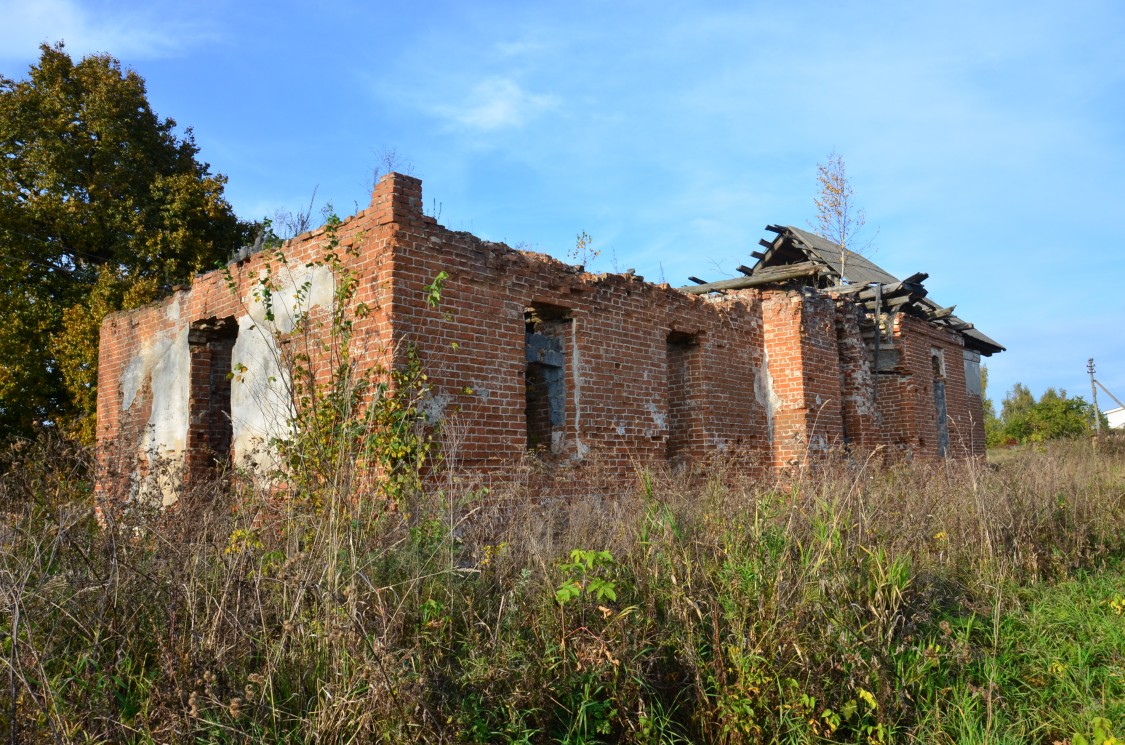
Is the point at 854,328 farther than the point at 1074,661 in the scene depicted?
Yes

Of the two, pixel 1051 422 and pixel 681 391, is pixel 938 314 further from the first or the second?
pixel 1051 422

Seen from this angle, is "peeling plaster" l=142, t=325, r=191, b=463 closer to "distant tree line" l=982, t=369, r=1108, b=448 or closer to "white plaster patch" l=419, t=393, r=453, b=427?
"white plaster patch" l=419, t=393, r=453, b=427

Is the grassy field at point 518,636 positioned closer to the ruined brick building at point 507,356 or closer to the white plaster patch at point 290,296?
the ruined brick building at point 507,356

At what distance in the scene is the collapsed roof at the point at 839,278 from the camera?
42.8 feet

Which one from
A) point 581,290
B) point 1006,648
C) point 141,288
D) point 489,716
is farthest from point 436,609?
point 141,288

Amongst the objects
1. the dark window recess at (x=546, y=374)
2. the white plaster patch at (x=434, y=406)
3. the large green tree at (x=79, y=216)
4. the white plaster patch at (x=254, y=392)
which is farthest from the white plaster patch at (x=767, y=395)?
the large green tree at (x=79, y=216)

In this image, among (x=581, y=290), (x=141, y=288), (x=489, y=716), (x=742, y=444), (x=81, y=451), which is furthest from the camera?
(x=141, y=288)

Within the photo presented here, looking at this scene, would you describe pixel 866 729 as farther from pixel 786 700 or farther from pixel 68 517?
pixel 68 517

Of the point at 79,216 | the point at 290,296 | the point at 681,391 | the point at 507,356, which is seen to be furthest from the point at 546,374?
the point at 79,216

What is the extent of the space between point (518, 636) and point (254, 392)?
528 centimetres

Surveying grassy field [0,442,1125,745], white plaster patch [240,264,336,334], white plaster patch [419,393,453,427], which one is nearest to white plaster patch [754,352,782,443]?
white plaster patch [419,393,453,427]

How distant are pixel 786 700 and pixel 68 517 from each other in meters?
3.11

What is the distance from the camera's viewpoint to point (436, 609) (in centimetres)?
324

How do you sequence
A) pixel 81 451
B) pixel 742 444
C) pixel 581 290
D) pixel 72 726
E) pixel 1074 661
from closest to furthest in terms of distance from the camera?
pixel 72 726, pixel 1074 661, pixel 81 451, pixel 581 290, pixel 742 444
